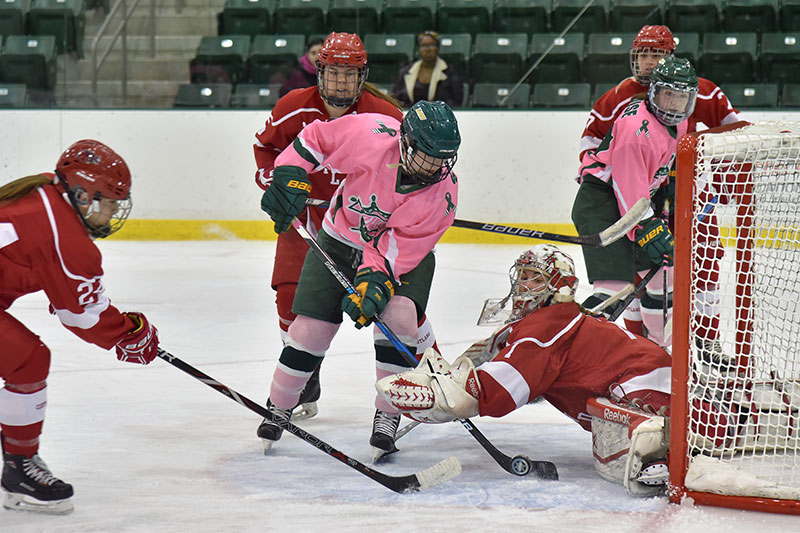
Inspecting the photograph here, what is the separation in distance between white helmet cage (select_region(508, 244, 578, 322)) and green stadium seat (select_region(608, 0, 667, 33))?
4.87 meters

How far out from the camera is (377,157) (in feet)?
8.04

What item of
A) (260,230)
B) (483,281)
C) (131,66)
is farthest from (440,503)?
(131,66)

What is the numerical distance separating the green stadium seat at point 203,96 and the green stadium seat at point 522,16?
1.95 m

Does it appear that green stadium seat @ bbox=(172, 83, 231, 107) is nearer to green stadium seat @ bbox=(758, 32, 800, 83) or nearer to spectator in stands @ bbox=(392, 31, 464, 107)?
spectator in stands @ bbox=(392, 31, 464, 107)

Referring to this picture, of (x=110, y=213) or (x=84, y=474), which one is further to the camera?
(x=84, y=474)

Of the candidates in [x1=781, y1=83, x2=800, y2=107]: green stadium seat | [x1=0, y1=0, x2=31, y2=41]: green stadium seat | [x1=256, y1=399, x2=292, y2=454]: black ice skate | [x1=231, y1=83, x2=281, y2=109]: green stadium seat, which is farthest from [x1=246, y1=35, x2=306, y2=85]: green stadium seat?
[x1=256, y1=399, x2=292, y2=454]: black ice skate

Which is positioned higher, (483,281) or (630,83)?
(630,83)

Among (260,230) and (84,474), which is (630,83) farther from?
(260,230)

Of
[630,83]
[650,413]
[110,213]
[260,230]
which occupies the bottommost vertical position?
[260,230]

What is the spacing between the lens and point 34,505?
2.08 m

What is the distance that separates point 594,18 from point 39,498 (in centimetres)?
566

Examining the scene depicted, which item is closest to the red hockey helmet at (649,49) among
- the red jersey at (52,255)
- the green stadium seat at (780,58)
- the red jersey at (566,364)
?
the red jersey at (566,364)

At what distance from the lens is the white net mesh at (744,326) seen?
83.8 inches

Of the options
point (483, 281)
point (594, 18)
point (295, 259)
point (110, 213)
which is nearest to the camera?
point (110, 213)
